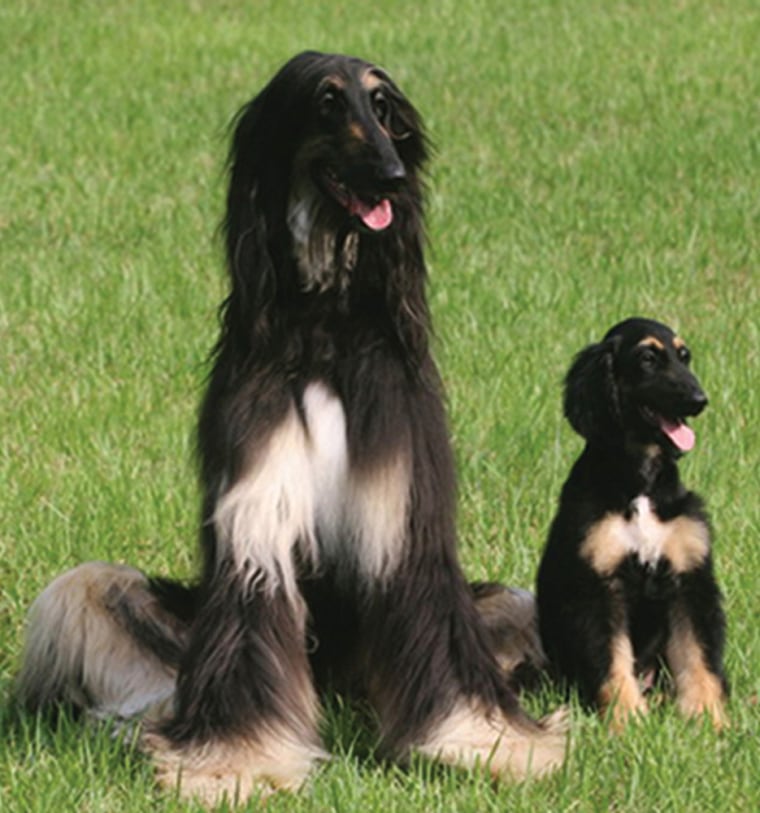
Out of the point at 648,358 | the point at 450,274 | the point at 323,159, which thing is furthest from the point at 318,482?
the point at 450,274

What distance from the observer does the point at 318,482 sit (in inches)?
190

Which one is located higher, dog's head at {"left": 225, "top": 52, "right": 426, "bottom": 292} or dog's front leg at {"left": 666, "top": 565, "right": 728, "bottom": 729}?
dog's head at {"left": 225, "top": 52, "right": 426, "bottom": 292}

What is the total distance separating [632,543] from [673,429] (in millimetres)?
323

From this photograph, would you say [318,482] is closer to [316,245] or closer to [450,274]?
[316,245]

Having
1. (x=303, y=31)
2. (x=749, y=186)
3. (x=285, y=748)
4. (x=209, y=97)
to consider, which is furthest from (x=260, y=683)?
(x=303, y=31)

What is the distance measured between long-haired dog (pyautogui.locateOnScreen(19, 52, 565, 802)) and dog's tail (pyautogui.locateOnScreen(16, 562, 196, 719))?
29cm

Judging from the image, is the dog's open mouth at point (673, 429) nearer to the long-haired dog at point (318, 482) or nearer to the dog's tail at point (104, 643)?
the long-haired dog at point (318, 482)

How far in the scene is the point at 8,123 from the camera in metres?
13.9

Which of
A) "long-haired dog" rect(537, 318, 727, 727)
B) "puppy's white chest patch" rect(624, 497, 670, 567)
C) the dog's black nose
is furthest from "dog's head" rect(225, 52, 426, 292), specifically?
"puppy's white chest patch" rect(624, 497, 670, 567)

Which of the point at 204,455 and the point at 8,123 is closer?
the point at 204,455

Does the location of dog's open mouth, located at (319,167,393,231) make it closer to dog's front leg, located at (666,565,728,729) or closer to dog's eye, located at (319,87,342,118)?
dog's eye, located at (319,87,342,118)

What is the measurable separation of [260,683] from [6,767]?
0.77 meters

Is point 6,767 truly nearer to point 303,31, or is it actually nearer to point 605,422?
point 605,422

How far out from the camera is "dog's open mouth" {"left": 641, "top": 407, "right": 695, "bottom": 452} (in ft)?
17.2
